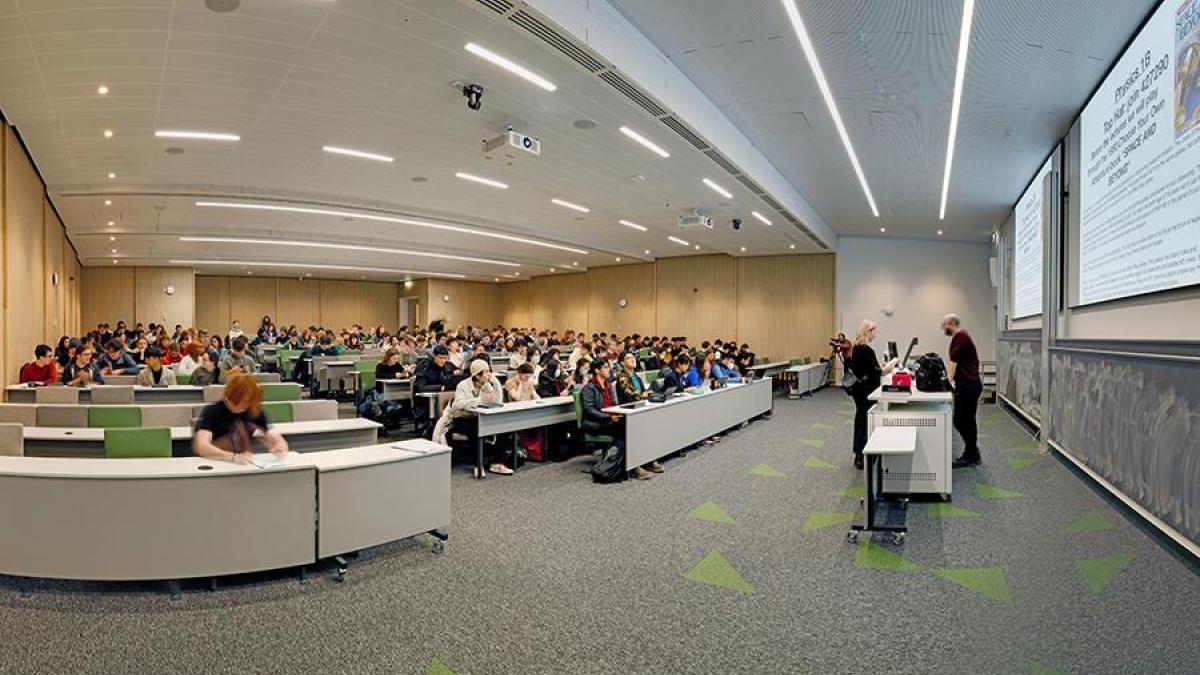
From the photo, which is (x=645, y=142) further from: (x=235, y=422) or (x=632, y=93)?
(x=235, y=422)

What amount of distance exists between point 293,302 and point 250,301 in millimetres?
1543

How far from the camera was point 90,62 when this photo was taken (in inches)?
216

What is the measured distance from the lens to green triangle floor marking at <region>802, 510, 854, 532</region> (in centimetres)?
481

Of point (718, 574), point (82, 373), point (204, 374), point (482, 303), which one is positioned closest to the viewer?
point (718, 574)

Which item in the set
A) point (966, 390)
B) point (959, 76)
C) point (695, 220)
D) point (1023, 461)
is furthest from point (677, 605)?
point (695, 220)

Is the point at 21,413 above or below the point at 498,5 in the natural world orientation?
below

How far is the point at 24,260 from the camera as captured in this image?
8805 millimetres

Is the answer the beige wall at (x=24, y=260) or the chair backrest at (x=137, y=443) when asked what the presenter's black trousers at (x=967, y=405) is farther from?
the beige wall at (x=24, y=260)

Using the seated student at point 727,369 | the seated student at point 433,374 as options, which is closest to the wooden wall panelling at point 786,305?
the seated student at point 727,369

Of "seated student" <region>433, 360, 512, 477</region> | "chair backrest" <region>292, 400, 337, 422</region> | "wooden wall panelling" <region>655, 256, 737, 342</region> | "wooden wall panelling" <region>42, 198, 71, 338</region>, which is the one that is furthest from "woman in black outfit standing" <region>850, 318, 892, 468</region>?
"wooden wall panelling" <region>42, 198, 71, 338</region>

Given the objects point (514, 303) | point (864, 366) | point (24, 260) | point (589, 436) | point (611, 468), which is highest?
point (514, 303)

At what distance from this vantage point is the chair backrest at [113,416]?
527 cm

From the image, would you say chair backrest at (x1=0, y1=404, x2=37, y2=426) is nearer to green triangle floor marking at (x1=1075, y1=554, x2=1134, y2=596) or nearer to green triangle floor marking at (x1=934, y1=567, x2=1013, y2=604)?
green triangle floor marking at (x1=934, y1=567, x2=1013, y2=604)

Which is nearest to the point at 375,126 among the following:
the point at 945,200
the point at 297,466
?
the point at 297,466
